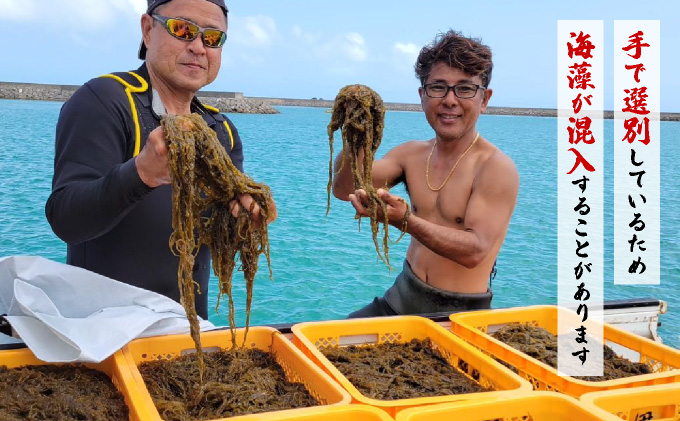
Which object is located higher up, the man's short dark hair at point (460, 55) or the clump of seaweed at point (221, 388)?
the man's short dark hair at point (460, 55)

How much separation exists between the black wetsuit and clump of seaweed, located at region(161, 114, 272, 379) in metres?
0.17

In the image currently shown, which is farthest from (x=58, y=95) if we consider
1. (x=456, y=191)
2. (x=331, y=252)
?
(x=456, y=191)

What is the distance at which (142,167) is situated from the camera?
187 centimetres

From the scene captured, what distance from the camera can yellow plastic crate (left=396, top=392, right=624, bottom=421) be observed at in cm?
175

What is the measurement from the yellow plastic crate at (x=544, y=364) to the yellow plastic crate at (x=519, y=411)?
196 mm

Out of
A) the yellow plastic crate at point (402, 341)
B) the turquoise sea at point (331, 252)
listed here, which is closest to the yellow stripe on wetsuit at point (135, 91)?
the yellow plastic crate at point (402, 341)

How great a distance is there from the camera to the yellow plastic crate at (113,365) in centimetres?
184

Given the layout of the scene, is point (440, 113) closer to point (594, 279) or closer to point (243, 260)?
point (243, 260)

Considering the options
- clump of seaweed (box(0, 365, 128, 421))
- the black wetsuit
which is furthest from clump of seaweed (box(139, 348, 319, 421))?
the black wetsuit

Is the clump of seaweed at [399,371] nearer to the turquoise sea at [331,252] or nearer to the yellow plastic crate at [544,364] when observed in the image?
the yellow plastic crate at [544,364]

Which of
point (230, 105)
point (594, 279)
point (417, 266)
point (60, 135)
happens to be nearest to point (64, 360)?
point (60, 135)

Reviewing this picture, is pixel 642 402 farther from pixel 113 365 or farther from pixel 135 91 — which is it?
pixel 135 91

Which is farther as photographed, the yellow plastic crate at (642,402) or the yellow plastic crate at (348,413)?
the yellow plastic crate at (642,402)

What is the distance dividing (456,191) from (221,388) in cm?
205
